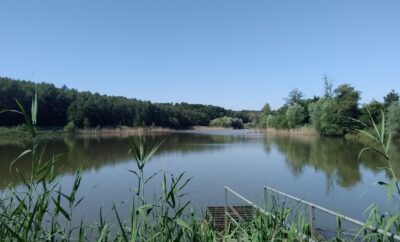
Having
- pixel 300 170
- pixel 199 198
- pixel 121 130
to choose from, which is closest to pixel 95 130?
pixel 121 130

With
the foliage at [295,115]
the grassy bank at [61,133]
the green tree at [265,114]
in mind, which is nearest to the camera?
the grassy bank at [61,133]

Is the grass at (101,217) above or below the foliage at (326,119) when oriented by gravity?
below

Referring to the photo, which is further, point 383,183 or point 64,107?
point 64,107

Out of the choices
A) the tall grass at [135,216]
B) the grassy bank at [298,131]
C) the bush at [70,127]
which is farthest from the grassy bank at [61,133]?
the tall grass at [135,216]

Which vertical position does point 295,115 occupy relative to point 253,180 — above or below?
above

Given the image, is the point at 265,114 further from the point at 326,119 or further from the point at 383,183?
the point at 383,183

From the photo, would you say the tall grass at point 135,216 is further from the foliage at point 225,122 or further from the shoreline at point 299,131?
the foliage at point 225,122

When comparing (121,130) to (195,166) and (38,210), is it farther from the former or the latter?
(38,210)

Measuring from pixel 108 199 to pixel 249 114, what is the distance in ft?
385

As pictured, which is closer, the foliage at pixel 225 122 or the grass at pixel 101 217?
the grass at pixel 101 217

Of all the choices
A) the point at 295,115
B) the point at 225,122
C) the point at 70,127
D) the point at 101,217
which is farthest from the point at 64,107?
the point at 101,217

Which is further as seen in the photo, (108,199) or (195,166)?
(195,166)

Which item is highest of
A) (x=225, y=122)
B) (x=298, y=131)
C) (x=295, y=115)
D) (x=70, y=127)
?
(x=295, y=115)

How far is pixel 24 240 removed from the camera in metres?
1.96
